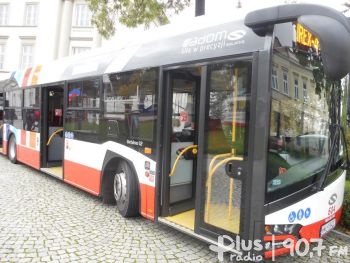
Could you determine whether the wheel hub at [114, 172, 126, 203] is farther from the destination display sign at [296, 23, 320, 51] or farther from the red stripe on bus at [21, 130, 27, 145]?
the red stripe on bus at [21, 130, 27, 145]

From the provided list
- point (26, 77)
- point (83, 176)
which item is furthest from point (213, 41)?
point (26, 77)

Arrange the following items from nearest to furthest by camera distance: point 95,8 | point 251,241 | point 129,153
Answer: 1. point 251,241
2. point 129,153
3. point 95,8

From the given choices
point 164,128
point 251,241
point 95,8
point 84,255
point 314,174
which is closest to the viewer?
point 251,241

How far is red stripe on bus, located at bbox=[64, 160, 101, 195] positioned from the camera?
6.61m

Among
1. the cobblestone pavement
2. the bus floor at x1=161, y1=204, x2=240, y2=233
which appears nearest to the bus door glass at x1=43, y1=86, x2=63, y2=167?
the cobblestone pavement

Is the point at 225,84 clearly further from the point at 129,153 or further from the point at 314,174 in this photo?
the point at 129,153

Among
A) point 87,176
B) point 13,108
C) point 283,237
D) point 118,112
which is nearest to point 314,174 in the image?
point 283,237

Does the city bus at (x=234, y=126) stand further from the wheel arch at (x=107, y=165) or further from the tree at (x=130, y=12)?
the tree at (x=130, y=12)

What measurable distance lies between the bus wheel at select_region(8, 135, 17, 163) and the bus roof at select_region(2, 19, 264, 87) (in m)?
3.55

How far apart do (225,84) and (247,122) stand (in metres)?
0.55

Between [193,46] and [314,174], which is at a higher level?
[193,46]

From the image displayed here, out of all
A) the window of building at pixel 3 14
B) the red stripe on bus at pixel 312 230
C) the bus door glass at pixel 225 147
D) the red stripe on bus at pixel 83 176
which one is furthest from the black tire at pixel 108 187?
the window of building at pixel 3 14

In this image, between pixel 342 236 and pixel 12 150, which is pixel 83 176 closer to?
pixel 342 236

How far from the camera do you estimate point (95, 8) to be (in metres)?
10.2
